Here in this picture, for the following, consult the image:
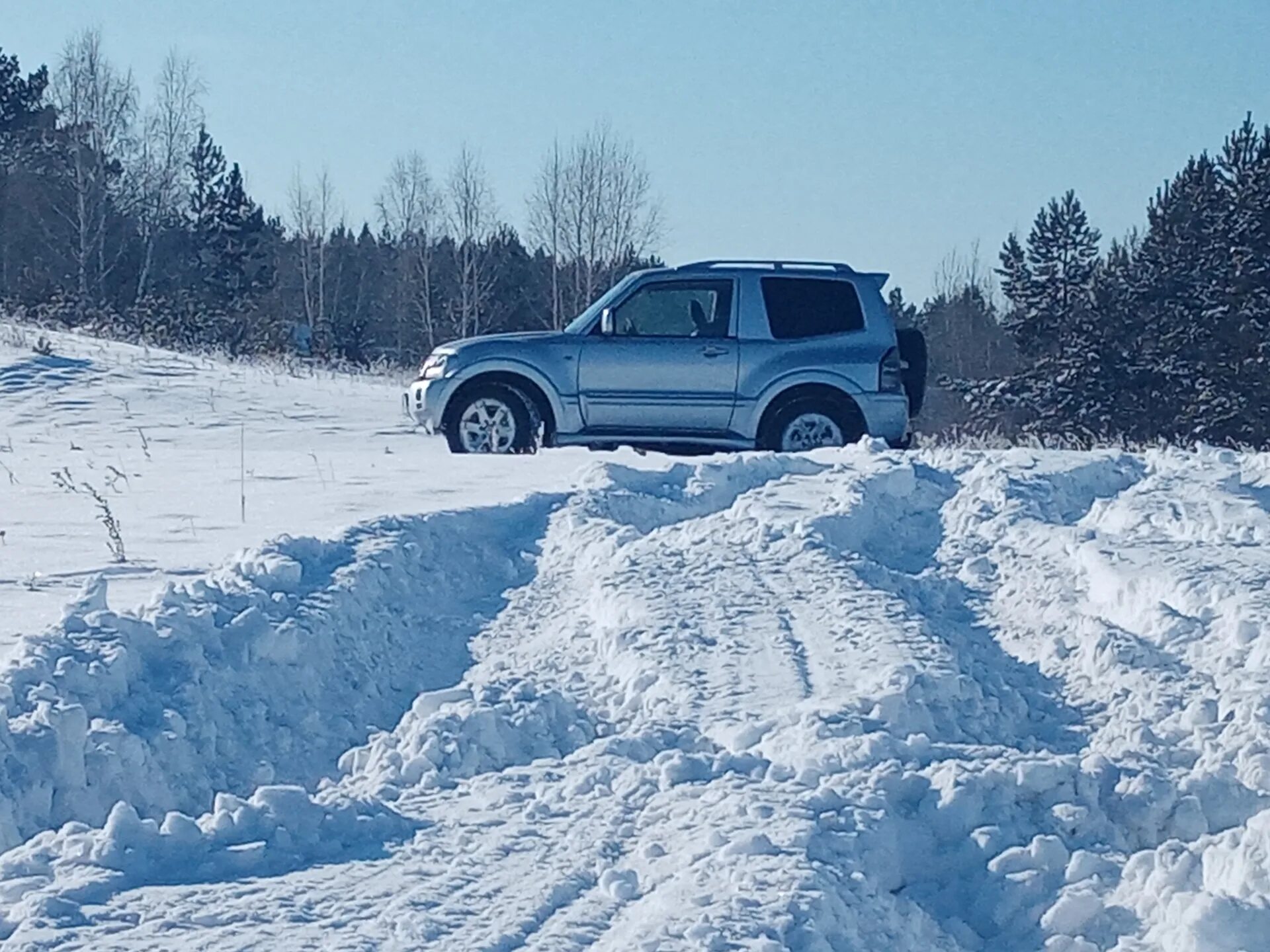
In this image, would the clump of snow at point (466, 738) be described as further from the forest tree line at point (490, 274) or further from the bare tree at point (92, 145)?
the bare tree at point (92, 145)

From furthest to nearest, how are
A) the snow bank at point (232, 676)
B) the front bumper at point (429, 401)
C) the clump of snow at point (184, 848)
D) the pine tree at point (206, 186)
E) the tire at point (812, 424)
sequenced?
1. the pine tree at point (206, 186)
2. the front bumper at point (429, 401)
3. the tire at point (812, 424)
4. the snow bank at point (232, 676)
5. the clump of snow at point (184, 848)

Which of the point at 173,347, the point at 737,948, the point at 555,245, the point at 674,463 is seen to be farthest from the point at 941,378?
the point at 737,948

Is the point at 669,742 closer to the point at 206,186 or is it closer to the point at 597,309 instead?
the point at 597,309

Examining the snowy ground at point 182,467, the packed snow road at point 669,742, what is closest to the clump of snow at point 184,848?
the packed snow road at point 669,742

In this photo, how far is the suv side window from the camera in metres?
12.4

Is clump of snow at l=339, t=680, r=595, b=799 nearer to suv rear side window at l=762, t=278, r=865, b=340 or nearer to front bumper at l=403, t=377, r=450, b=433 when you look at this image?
front bumper at l=403, t=377, r=450, b=433

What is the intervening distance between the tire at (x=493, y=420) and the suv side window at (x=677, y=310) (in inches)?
38.7

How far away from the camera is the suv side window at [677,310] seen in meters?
12.4

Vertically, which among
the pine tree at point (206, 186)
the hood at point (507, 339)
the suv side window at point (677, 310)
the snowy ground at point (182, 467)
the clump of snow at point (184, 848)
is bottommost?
the clump of snow at point (184, 848)

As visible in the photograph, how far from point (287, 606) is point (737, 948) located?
3100 mm

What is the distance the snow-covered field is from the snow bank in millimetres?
16

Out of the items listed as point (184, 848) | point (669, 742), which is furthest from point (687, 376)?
point (184, 848)

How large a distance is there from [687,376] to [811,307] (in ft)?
3.92

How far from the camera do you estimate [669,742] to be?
497cm
